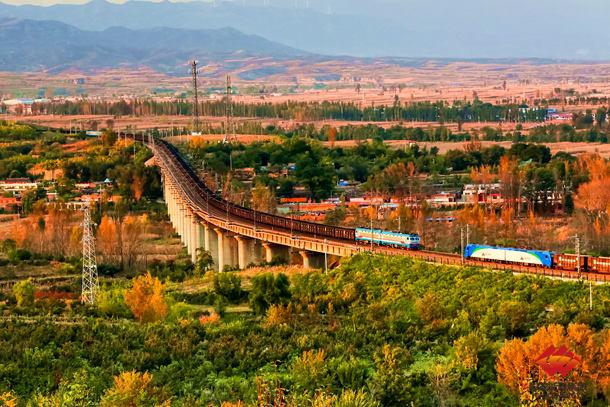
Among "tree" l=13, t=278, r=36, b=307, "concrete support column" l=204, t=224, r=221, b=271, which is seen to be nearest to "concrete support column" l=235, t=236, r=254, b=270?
"concrete support column" l=204, t=224, r=221, b=271

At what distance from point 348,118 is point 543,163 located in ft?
288

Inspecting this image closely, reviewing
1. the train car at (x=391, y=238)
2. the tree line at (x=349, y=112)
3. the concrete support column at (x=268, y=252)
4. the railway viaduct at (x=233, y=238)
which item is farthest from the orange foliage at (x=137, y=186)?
the tree line at (x=349, y=112)

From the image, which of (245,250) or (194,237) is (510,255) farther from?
(194,237)

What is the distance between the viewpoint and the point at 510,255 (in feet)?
164

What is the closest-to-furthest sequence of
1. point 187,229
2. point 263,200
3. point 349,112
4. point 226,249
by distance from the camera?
point 226,249 → point 187,229 → point 263,200 → point 349,112

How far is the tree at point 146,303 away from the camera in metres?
46.2

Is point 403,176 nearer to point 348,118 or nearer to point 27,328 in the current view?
point 27,328

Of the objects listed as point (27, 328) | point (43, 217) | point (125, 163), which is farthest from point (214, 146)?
point (27, 328)

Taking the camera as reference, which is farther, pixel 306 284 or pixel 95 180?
pixel 95 180

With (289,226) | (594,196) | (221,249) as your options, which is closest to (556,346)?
(289,226)

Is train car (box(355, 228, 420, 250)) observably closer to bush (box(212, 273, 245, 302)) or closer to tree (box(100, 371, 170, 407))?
bush (box(212, 273, 245, 302))

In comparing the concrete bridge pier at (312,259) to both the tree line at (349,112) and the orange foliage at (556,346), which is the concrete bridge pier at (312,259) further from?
the tree line at (349,112)

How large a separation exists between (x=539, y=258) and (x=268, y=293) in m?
10.3

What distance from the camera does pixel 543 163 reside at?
3915 inches
